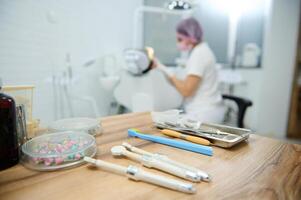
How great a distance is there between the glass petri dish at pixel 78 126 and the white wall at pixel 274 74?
1.86 m

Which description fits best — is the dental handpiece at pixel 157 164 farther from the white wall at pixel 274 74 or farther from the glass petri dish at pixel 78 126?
the white wall at pixel 274 74

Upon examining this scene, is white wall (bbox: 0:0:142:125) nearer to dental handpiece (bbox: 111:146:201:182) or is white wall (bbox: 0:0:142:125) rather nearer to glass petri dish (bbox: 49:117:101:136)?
glass petri dish (bbox: 49:117:101:136)

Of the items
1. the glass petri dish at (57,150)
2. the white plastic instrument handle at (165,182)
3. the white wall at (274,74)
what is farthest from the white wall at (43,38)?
the white wall at (274,74)

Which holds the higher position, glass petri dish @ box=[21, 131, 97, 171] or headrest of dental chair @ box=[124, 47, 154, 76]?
headrest of dental chair @ box=[124, 47, 154, 76]

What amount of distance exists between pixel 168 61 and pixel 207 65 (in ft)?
2.71

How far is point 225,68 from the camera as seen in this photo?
223cm

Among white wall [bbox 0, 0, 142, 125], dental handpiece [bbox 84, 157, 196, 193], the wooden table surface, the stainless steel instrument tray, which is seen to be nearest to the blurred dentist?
white wall [bbox 0, 0, 142, 125]

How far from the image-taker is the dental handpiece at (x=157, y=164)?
0.35 meters

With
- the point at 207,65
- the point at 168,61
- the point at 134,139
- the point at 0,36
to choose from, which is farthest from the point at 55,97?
the point at 168,61

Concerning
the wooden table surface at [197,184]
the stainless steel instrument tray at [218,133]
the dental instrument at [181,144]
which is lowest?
the wooden table surface at [197,184]

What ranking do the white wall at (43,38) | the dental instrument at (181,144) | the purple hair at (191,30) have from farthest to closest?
the purple hair at (191,30)
the white wall at (43,38)
the dental instrument at (181,144)

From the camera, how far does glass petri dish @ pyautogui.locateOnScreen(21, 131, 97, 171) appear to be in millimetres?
388

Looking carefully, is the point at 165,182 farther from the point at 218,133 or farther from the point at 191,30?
the point at 191,30

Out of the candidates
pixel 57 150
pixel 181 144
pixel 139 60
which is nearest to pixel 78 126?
pixel 57 150
